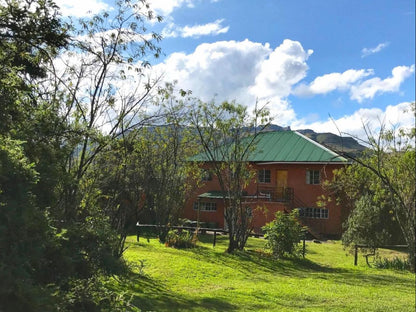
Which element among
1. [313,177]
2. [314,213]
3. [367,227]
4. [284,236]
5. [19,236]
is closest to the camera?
[19,236]

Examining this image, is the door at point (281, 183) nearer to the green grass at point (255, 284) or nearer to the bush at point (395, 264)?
the green grass at point (255, 284)

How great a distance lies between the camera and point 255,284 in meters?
10.4

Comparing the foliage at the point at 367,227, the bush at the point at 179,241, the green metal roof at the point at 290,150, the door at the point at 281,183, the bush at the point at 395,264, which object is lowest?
the bush at the point at 395,264

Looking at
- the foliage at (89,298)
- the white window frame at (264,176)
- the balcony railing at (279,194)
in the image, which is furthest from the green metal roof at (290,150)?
the foliage at (89,298)

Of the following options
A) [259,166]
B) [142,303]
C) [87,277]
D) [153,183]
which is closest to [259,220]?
[259,166]

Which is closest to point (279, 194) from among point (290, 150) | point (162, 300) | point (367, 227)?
point (290, 150)

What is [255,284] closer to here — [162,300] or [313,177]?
[162,300]

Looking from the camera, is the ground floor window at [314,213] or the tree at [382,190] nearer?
the tree at [382,190]

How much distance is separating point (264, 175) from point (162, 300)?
72.3ft

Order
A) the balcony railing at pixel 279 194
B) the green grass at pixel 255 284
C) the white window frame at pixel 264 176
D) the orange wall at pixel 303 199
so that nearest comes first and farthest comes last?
the green grass at pixel 255 284
the orange wall at pixel 303 199
the balcony railing at pixel 279 194
the white window frame at pixel 264 176

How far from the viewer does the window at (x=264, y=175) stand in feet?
95.7

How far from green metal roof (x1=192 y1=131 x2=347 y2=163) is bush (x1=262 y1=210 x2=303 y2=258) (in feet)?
33.1

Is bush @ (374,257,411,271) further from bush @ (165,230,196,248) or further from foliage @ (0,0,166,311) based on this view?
foliage @ (0,0,166,311)

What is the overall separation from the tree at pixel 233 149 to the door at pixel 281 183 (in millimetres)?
11516
